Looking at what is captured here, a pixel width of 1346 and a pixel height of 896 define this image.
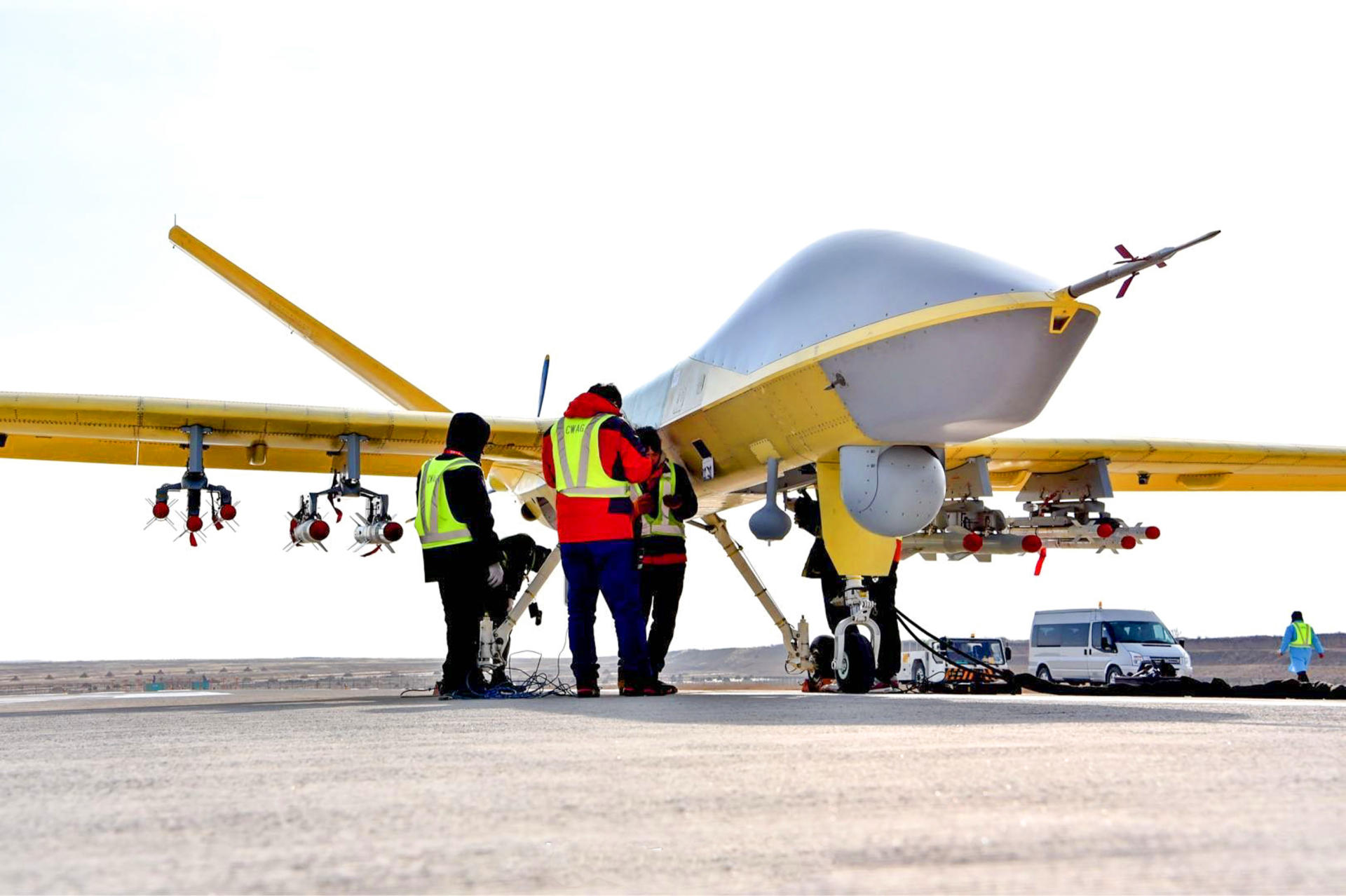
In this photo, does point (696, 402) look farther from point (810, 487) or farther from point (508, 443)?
point (508, 443)

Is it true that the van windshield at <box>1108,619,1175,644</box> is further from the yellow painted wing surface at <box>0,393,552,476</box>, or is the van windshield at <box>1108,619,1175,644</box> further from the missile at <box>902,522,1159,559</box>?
the yellow painted wing surface at <box>0,393,552,476</box>

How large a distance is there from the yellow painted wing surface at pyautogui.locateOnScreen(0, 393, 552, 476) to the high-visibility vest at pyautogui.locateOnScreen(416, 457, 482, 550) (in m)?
4.82

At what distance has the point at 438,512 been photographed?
1058 centimetres

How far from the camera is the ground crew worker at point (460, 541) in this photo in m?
10.4

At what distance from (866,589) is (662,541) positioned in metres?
2.09

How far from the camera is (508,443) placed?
16.3 m

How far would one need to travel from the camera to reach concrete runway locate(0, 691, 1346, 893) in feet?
8.20

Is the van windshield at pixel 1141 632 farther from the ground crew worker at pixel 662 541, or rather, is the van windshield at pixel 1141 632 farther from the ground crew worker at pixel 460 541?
the ground crew worker at pixel 460 541

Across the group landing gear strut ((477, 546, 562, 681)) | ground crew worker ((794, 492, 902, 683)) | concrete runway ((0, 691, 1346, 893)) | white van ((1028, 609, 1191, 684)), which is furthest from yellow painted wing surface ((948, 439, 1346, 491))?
concrete runway ((0, 691, 1346, 893))

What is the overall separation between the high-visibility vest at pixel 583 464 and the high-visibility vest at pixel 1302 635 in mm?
19287

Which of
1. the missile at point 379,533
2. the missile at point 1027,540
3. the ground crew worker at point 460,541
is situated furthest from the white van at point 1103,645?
the ground crew worker at point 460,541

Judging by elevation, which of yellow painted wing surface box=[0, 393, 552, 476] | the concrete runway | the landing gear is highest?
yellow painted wing surface box=[0, 393, 552, 476]

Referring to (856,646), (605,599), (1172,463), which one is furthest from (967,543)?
(605,599)

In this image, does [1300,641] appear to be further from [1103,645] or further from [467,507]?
[467,507]
